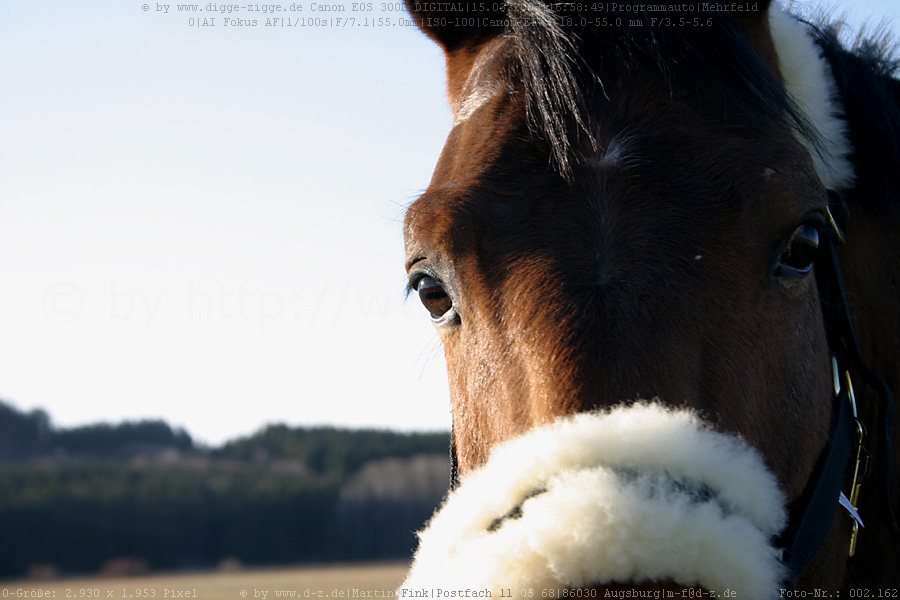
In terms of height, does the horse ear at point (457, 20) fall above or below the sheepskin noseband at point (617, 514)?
above

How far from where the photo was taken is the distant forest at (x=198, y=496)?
69.2 metres

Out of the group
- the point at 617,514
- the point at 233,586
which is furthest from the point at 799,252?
the point at 233,586

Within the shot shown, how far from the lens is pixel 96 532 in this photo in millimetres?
70438

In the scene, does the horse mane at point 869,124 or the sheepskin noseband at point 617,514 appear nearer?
the sheepskin noseband at point 617,514

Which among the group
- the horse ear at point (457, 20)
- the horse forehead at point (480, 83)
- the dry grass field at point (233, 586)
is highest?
the horse ear at point (457, 20)

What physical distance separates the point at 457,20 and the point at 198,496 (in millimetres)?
77805

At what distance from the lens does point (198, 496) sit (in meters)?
75.0

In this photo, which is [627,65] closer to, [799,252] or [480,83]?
[480,83]

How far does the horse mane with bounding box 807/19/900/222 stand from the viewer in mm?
3154

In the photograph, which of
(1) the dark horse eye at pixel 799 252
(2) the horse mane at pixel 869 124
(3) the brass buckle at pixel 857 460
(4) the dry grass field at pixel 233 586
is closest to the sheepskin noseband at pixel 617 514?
(1) the dark horse eye at pixel 799 252

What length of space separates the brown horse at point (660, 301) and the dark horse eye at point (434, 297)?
0.04 feet

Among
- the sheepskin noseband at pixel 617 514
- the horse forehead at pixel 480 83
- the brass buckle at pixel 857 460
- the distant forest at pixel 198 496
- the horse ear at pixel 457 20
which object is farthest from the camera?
the distant forest at pixel 198 496

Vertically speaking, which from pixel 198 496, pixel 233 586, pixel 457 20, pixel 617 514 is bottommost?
pixel 233 586

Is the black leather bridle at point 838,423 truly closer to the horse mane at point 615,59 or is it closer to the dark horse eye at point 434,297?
the horse mane at point 615,59
